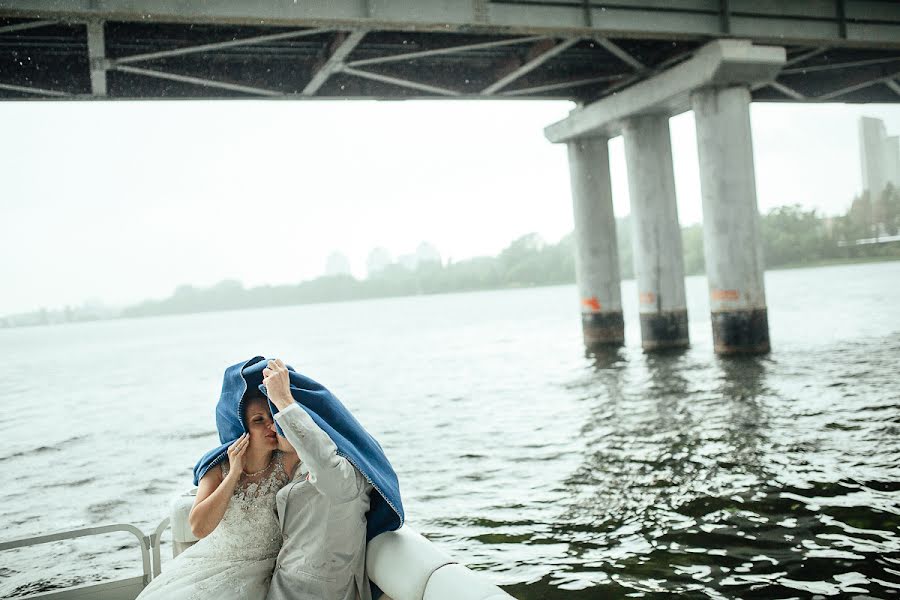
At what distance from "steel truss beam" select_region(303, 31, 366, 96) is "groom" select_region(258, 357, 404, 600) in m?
15.2

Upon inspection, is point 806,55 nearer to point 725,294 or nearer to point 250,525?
point 725,294

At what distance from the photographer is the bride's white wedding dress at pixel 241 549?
12.9 feet

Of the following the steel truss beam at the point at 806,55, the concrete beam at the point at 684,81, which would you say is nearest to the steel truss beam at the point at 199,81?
the concrete beam at the point at 684,81

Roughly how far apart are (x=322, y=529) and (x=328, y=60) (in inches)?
681

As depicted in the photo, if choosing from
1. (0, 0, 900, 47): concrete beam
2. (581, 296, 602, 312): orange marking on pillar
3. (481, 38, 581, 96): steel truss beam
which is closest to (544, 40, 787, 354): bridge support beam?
(0, 0, 900, 47): concrete beam

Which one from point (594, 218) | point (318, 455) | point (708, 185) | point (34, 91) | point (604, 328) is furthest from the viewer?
point (604, 328)

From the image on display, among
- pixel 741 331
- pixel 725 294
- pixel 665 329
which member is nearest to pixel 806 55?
pixel 725 294

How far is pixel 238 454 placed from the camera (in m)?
4.08

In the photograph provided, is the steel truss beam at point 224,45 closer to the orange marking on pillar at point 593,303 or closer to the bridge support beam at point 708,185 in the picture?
the bridge support beam at point 708,185

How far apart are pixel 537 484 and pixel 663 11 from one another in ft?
44.3

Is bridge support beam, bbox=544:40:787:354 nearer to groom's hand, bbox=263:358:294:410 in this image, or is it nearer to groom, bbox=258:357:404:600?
groom, bbox=258:357:404:600

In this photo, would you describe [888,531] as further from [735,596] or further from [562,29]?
[562,29]

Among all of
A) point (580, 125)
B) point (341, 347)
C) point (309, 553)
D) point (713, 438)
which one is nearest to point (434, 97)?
point (580, 125)

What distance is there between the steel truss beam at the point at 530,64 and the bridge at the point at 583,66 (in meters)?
0.09
